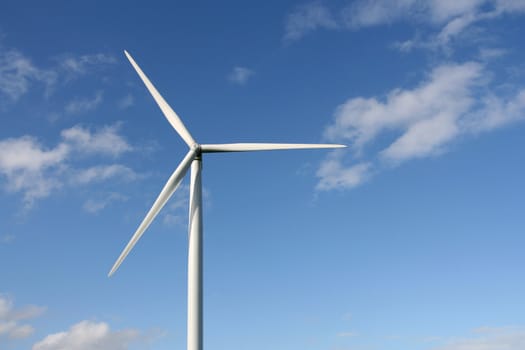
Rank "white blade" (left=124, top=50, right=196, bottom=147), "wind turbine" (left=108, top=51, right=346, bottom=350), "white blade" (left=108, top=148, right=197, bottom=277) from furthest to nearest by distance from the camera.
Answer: "white blade" (left=124, top=50, right=196, bottom=147)
"white blade" (left=108, top=148, right=197, bottom=277)
"wind turbine" (left=108, top=51, right=346, bottom=350)

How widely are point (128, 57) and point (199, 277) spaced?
19561 millimetres

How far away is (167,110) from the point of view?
128 feet

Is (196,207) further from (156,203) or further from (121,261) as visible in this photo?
(121,261)

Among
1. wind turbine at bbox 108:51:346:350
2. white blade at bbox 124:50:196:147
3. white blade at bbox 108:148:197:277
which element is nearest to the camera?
wind turbine at bbox 108:51:346:350

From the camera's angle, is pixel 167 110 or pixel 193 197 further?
pixel 167 110

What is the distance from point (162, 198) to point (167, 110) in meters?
7.70

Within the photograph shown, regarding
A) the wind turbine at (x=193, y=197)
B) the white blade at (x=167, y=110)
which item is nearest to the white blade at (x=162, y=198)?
the wind turbine at (x=193, y=197)

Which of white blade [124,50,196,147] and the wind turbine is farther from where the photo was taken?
white blade [124,50,196,147]

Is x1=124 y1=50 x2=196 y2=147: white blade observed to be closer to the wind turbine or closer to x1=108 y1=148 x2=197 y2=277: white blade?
the wind turbine

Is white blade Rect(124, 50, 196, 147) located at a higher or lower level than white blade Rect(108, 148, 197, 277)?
higher

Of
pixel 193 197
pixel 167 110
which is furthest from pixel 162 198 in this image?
pixel 167 110

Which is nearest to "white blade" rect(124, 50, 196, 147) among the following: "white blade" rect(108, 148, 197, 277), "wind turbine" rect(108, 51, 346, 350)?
"wind turbine" rect(108, 51, 346, 350)

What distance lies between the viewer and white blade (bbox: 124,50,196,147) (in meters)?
36.6

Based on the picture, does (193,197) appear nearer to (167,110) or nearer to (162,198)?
(162,198)
